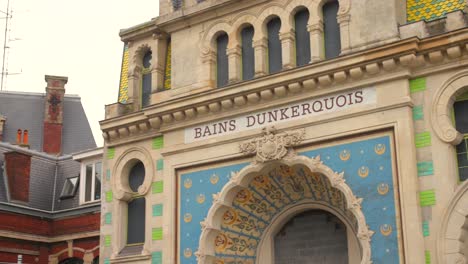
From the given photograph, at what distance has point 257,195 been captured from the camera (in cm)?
1992

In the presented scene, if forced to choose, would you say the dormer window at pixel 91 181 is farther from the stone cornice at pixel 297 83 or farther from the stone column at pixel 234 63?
the stone column at pixel 234 63

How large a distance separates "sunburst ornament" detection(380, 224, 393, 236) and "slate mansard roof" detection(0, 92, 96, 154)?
2506cm

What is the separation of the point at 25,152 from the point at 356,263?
A: 16827 millimetres

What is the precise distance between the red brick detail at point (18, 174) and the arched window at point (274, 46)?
45.9 ft

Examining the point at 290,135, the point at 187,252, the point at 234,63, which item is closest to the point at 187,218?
the point at 187,252

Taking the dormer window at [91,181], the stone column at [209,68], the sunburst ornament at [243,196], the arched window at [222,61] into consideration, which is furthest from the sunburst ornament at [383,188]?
the dormer window at [91,181]

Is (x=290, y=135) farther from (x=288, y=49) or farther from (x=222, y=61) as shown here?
(x=222, y=61)

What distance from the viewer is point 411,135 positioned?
55.8 feet

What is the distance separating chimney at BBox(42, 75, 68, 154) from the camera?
127ft

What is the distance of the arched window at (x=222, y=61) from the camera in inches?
829

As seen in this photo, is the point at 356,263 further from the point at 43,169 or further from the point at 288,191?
the point at 43,169

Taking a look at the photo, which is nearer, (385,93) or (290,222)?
(385,93)

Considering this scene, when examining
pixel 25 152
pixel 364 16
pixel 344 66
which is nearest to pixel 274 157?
pixel 344 66

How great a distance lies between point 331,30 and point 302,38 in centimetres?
89
